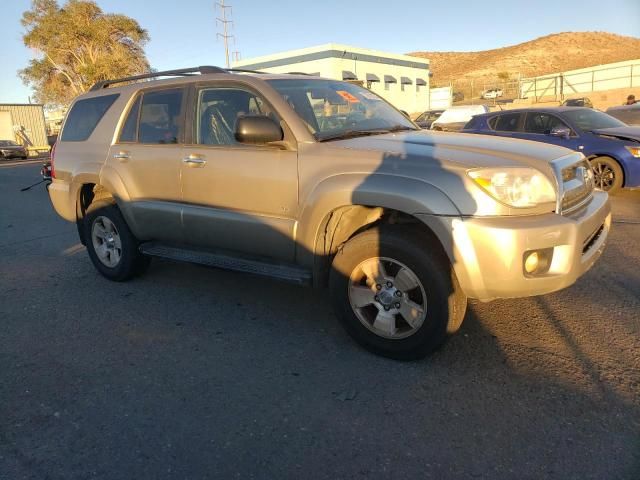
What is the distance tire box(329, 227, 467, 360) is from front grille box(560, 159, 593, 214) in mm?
816

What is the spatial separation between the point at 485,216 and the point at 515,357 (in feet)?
3.41

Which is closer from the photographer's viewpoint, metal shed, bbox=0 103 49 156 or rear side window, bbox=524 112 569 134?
rear side window, bbox=524 112 569 134

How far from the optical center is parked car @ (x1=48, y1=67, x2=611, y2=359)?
2.95 m

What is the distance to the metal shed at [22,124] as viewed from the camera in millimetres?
37375

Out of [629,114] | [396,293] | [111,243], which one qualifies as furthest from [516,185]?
[629,114]

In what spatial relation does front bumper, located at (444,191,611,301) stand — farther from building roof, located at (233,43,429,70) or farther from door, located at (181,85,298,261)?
building roof, located at (233,43,429,70)

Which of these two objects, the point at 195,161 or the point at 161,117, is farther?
the point at 161,117

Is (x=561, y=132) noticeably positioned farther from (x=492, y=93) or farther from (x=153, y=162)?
(x=492, y=93)

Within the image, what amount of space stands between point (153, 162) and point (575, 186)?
3291 mm

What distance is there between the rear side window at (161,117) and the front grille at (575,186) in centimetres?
296

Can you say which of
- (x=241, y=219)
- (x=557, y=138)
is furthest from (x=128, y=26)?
(x=241, y=219)

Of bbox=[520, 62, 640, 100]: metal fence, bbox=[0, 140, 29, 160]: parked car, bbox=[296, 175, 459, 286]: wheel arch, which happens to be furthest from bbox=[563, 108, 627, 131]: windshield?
bbox=[0, 140, 29, 160]: parked car

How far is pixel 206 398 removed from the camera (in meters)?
3.01

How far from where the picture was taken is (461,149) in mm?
3297
